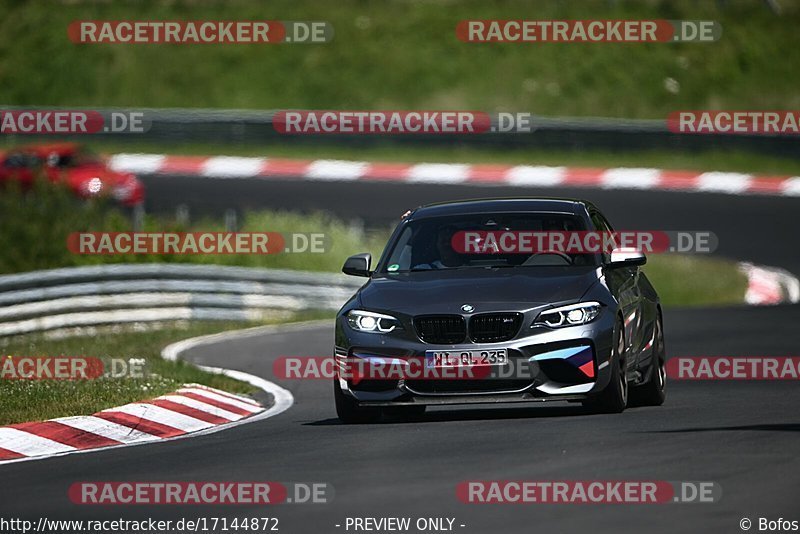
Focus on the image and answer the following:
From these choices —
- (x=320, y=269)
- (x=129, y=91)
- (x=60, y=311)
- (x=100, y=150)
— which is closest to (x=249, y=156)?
(x=100, y=150)

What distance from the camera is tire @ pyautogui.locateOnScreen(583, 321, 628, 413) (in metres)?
11.5

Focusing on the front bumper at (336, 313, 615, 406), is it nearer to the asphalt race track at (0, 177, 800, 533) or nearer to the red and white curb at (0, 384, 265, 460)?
the asphalt race track at (0, 177, 800, 533)

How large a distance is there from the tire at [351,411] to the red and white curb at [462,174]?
2371 cm

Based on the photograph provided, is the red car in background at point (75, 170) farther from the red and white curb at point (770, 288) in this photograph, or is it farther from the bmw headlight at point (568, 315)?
the bmw headlight at point (568, 315)

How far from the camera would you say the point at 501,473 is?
9.22 metres

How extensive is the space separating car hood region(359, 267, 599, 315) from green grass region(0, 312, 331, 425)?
2469 mm
